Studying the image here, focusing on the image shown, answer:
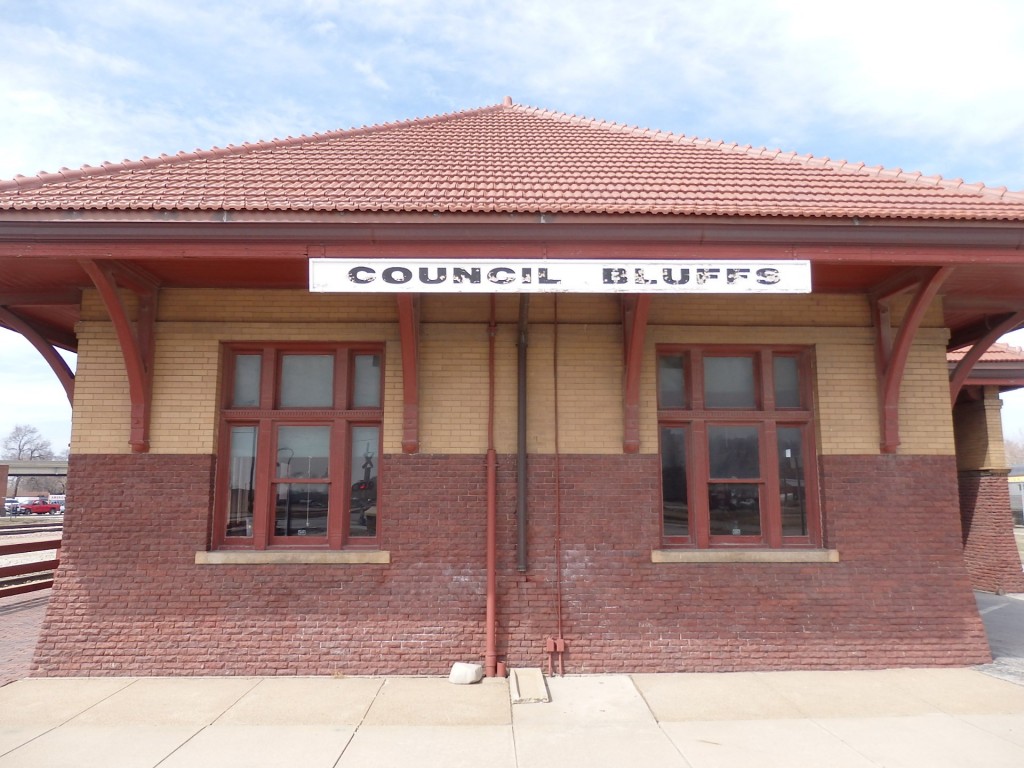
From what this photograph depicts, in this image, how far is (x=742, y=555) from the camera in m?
6.84

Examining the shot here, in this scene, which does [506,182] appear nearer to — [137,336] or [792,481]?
[137,336]

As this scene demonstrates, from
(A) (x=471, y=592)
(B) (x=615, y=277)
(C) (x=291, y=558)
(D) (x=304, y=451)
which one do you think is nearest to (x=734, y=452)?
(B) (x=615, y=277)

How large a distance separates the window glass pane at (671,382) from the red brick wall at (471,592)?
2.59ft

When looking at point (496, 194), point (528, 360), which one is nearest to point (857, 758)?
point (528, 360)

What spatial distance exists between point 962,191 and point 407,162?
556 centimetres

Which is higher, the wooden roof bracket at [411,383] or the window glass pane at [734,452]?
the wooden roof bracket at [411,383]

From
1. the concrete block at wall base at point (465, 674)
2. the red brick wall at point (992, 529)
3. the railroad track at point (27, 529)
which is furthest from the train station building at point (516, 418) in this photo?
the railroad track at point (27, 529)

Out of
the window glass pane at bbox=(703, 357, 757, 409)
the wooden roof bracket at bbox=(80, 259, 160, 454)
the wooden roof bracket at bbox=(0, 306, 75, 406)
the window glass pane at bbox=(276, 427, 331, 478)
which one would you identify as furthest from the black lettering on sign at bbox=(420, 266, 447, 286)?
the wooden roof bracket at bbox=(0, 306, 75, 406)

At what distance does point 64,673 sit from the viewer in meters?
6.54

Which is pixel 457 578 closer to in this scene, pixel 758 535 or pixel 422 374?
pixel 422 374

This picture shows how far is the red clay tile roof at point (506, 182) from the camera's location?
6.01m

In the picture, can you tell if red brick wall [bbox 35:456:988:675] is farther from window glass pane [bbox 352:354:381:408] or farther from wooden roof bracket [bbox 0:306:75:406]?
wooden roof bracket [bbox 0:306:75:406]

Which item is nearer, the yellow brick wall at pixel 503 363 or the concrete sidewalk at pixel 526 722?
the concrete sidewalk at pixel 526 722

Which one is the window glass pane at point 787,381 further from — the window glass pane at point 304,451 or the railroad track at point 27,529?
the railroad track at point 27,529
